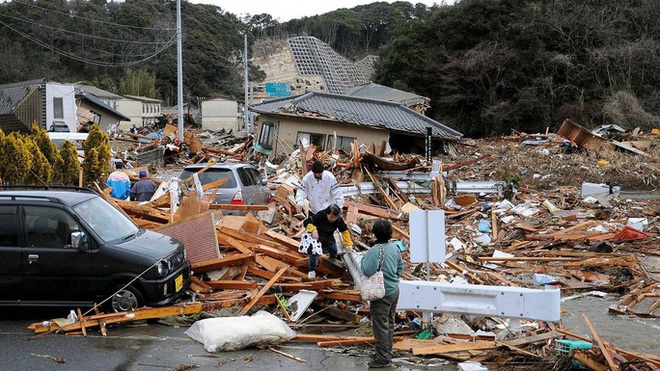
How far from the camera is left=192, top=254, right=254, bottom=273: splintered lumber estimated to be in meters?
9.41

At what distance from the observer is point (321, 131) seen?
2898 cm

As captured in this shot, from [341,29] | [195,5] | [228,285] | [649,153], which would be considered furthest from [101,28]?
[228,285]

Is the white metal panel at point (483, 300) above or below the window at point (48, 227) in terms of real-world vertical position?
below

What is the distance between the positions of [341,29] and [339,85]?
27.2 m

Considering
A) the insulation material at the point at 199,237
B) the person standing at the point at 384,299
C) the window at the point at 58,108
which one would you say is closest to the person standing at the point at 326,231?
the insulation material at the point at 199,237

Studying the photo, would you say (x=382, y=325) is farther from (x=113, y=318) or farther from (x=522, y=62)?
(x=522, y=62)

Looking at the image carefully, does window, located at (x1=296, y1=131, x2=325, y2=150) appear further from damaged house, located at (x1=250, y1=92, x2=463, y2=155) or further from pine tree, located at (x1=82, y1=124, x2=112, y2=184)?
pine tree, located at (x1=82, y1=124, x2=112, y2=184)

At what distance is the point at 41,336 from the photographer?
7.71 meters

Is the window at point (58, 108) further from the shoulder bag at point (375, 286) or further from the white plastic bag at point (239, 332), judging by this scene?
the shoulder bag at point (375, 286)

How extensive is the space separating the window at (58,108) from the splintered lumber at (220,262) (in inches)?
1391

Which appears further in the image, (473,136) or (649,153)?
(473,136)

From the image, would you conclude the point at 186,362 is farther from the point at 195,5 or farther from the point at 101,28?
the point at 195,5

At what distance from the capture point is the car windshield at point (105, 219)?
8555 mm

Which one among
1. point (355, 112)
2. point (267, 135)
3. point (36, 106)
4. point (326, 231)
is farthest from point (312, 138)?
point (36, 106)
